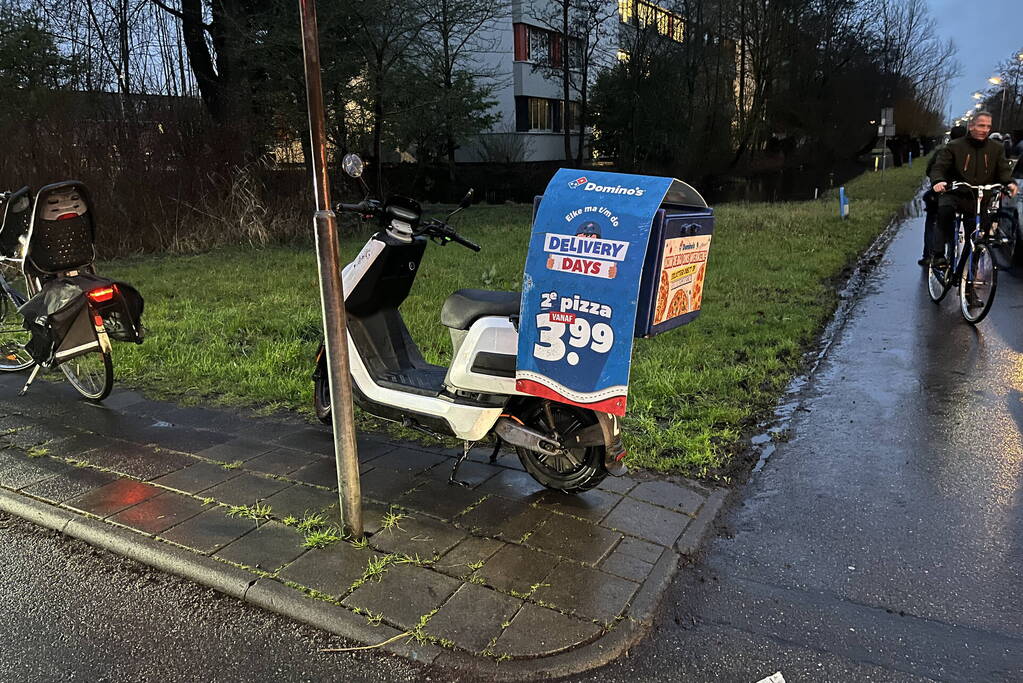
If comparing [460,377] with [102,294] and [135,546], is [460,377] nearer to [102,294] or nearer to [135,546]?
[135,546]

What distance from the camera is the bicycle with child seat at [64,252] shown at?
5219 millimetres

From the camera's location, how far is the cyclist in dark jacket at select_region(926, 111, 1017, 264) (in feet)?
25.9

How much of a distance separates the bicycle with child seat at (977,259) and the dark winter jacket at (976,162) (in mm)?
209

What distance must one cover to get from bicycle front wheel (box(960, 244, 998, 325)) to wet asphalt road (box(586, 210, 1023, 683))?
66.5 inches

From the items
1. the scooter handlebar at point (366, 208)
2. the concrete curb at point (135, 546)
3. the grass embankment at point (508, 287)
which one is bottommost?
the concrete curb at point (135, 546)

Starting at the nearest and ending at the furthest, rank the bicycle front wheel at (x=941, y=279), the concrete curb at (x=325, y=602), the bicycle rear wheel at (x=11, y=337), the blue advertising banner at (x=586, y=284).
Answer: the concrete curb at (x=325, y=602) < the blue advertising banner at (x=586, y=284) < the bicycle rear wheel at (x=11, y=337) < the bicycle front wheel at (x=941, y=279)

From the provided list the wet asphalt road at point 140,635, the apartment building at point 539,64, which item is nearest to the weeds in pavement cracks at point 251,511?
the wet asphalt road at point 140,635

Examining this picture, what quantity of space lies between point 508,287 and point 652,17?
31.4 metres

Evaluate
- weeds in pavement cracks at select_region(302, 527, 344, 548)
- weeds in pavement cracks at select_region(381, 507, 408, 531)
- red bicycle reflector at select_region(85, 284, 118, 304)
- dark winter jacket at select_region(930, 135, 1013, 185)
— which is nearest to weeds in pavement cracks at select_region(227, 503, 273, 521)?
weeds in pavement cracks at select_region(302, 527, 344, 548)

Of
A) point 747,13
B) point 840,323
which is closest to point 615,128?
point 747,13

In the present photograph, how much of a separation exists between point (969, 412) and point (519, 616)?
12.8ft

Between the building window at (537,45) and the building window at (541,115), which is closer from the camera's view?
the building window at (537,45)

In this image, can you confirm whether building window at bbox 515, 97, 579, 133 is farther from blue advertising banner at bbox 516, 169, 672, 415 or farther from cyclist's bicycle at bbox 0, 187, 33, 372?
blue advertising banner at bbox 516, 169, 672, 415

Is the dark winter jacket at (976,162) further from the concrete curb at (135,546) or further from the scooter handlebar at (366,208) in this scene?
the concrete curb at (135,546)
